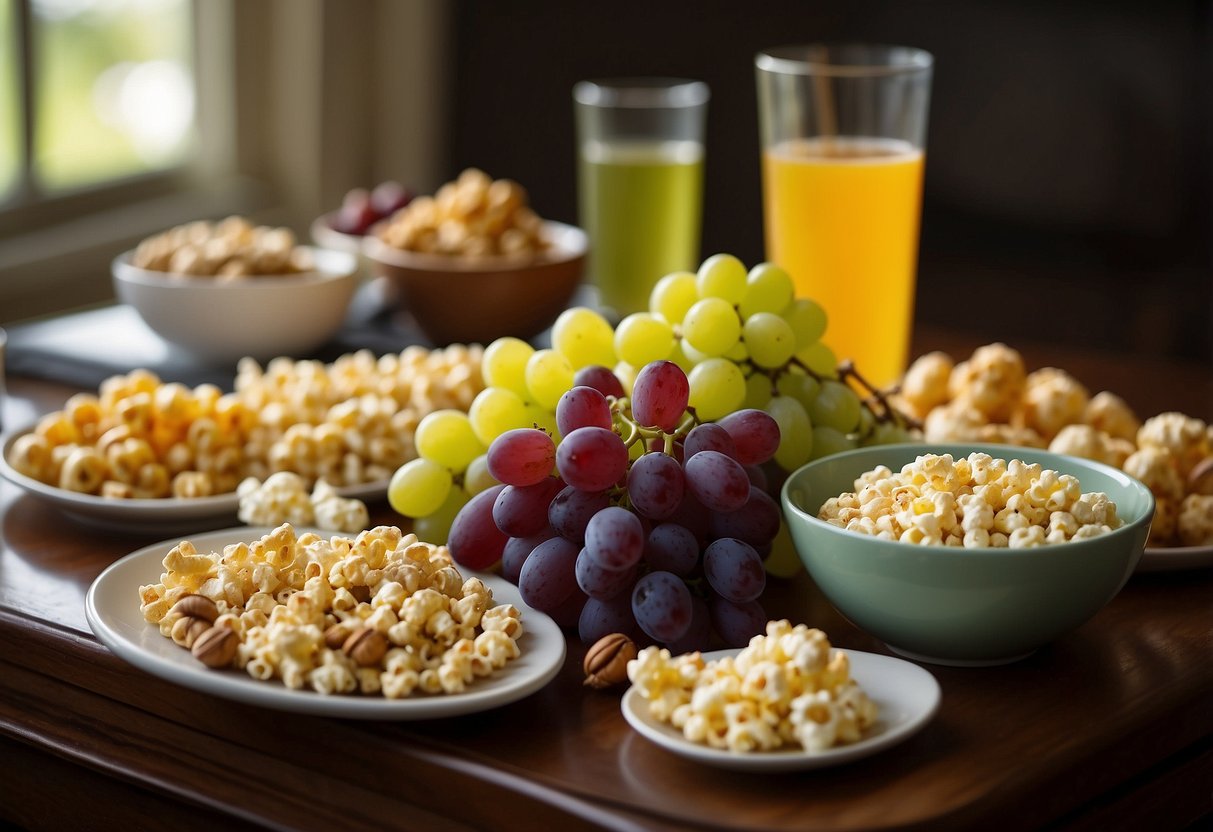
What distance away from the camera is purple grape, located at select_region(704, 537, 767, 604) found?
788 millimetres

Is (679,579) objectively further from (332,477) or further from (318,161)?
(318,161)

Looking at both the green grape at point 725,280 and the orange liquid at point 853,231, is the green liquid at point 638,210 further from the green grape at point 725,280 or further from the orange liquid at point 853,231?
the green grape at point 725,280

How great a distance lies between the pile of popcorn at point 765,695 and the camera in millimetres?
656

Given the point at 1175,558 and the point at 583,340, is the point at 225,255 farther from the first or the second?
the point at 1175,558

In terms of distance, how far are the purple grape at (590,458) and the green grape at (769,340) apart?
181mm

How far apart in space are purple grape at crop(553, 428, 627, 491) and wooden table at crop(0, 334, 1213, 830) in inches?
4.1

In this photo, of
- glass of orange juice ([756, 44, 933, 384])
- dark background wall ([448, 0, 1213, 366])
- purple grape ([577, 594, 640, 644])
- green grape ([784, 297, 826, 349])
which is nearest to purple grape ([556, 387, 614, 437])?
purple grape ([577, 594, 640, 644])

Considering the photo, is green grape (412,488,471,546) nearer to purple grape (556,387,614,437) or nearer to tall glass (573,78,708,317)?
purple grape (556,387,614,437)

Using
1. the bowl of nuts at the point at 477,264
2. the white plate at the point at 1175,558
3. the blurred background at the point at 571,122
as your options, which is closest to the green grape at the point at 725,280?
the white plate at the point at 1175,558

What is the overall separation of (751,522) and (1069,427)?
0.36 metres

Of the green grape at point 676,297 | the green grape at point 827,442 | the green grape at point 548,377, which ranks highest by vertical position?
the green grape at point 676,297

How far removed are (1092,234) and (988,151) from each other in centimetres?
25

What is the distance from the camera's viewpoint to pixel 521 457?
0.81 metres

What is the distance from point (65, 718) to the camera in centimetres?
83
